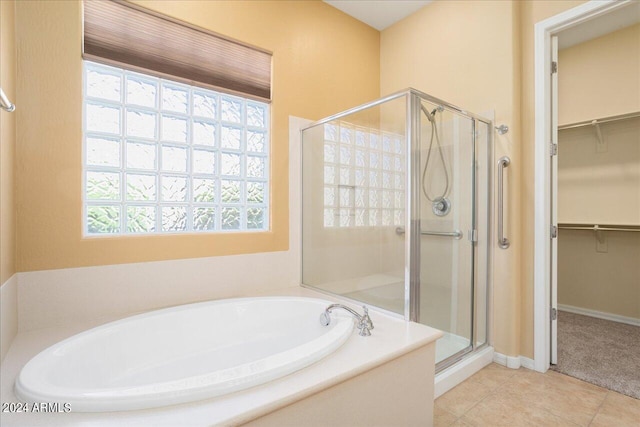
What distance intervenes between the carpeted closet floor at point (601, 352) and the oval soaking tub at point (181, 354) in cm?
172

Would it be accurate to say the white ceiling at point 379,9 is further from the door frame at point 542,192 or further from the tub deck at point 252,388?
the tub deck at point 252,388

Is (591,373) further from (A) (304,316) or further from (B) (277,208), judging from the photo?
(B) (277,208)

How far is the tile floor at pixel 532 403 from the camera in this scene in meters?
1.57

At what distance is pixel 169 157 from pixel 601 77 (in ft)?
13.0

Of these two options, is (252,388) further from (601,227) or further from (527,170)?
(601,227)

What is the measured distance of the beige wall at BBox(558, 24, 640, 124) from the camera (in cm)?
284

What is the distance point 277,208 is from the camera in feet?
7.68

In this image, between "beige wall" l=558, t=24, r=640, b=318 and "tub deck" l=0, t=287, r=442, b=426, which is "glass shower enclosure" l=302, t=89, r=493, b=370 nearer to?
"tub deck" l=0, t=287, r=442, b=426

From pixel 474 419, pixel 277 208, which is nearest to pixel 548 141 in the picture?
pixel 474 419

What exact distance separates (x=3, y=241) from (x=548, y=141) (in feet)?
9.71

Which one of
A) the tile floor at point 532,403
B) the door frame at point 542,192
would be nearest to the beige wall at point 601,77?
the door frame at point 542,192

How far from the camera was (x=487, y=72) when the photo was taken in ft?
7.41

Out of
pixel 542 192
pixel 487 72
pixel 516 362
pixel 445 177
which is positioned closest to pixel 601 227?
pixel 542 192

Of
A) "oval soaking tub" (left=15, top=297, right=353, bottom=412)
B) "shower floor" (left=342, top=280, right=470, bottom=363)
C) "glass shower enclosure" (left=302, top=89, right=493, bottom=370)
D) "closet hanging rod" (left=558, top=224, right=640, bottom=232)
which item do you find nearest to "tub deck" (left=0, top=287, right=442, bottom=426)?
"oval soaking tub" (left=15, top=297, right=353, bottom=412)
